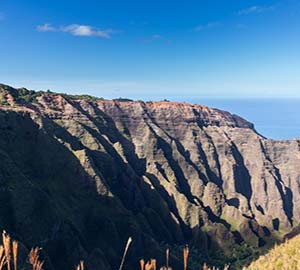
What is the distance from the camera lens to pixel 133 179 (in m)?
103

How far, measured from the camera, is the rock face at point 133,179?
56.0 metres

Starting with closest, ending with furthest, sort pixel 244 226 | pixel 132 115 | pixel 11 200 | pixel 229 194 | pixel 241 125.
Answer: pixel 11 200 → pixel 244 226 → pixel 229 194 → pixel 132 115 → pixel 241 125

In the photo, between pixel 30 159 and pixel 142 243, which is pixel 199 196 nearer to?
pixel 142 243

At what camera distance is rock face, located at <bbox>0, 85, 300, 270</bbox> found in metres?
56.0

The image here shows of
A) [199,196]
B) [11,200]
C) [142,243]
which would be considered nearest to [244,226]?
[199,196]

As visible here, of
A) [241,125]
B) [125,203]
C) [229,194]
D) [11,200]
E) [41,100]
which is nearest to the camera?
[11,200]

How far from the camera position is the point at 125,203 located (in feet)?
315

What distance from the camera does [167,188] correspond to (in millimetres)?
115938

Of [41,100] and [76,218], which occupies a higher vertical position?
[41,100]

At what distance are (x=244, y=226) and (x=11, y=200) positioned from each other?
81956 millimetres

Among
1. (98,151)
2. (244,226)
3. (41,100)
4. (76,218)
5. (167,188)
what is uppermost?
(41,100)

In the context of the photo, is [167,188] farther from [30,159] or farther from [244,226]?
[30,159]

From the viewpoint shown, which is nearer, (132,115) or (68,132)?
(68,132)

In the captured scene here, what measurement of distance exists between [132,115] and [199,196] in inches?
1738
